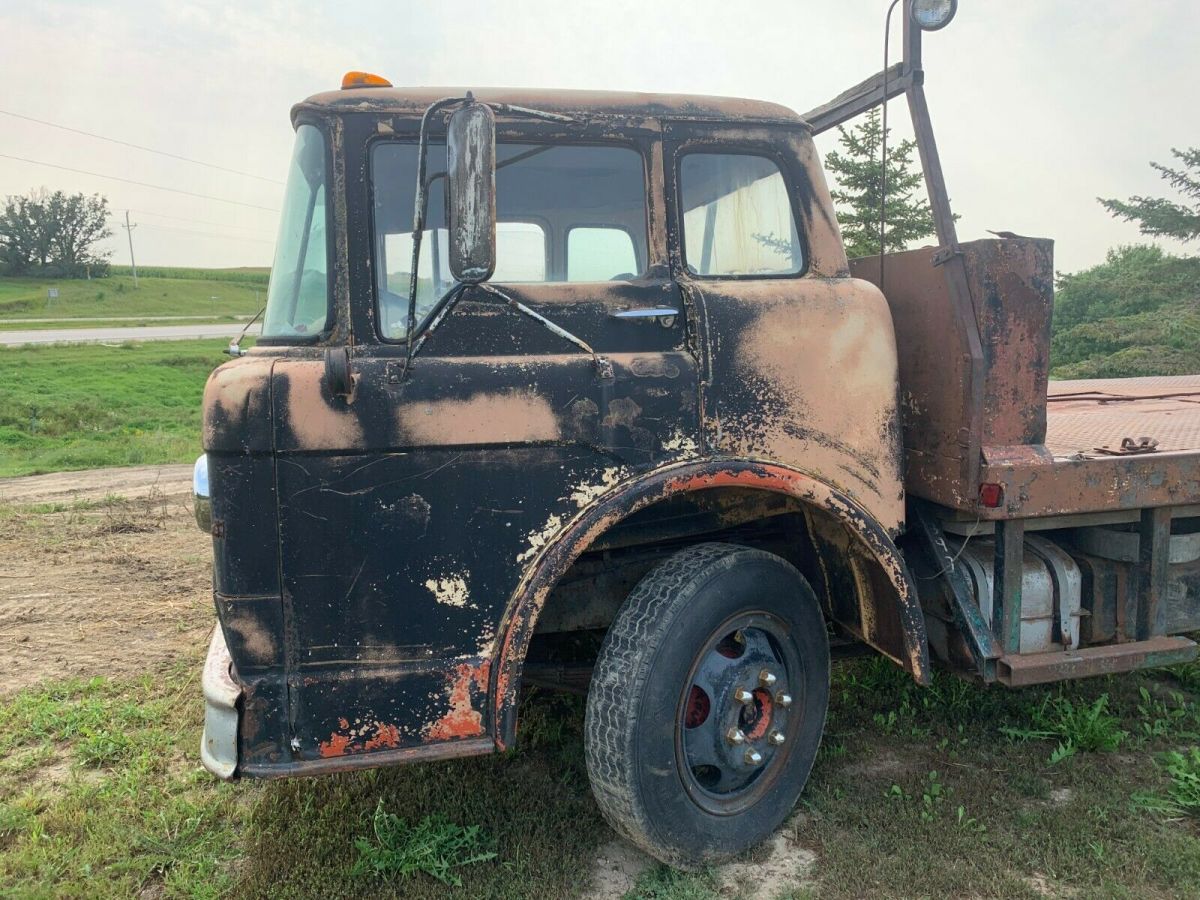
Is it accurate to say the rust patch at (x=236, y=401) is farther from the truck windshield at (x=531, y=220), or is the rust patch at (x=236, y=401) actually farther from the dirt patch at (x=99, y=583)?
the dirt patch at (x=99, y=583)

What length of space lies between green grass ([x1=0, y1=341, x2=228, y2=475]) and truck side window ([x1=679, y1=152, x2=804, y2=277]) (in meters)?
10.9

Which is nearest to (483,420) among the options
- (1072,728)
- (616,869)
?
(616,869)

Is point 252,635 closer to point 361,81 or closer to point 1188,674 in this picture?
point 361,81

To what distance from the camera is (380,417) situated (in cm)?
248

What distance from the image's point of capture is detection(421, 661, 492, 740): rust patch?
2555 mm

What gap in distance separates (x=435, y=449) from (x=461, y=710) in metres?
0.74

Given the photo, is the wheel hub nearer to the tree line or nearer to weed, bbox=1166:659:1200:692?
weed, bbox=1166:659:1200:692

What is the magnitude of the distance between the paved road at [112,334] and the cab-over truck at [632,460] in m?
23.5

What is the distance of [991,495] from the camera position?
2.97m

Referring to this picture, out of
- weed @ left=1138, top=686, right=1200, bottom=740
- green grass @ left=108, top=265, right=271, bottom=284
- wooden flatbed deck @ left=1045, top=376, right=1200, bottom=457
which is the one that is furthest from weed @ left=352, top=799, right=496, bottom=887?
green grass @ left=108, top=265, right=271, bottom=284

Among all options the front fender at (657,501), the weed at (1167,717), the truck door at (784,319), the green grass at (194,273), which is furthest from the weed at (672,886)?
the green grass at (194,273)

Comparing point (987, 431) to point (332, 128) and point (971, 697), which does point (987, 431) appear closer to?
point (971, 697)

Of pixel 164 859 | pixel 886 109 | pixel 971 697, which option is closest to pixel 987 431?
→ pixel 886 109

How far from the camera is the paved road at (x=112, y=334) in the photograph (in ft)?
84.5
